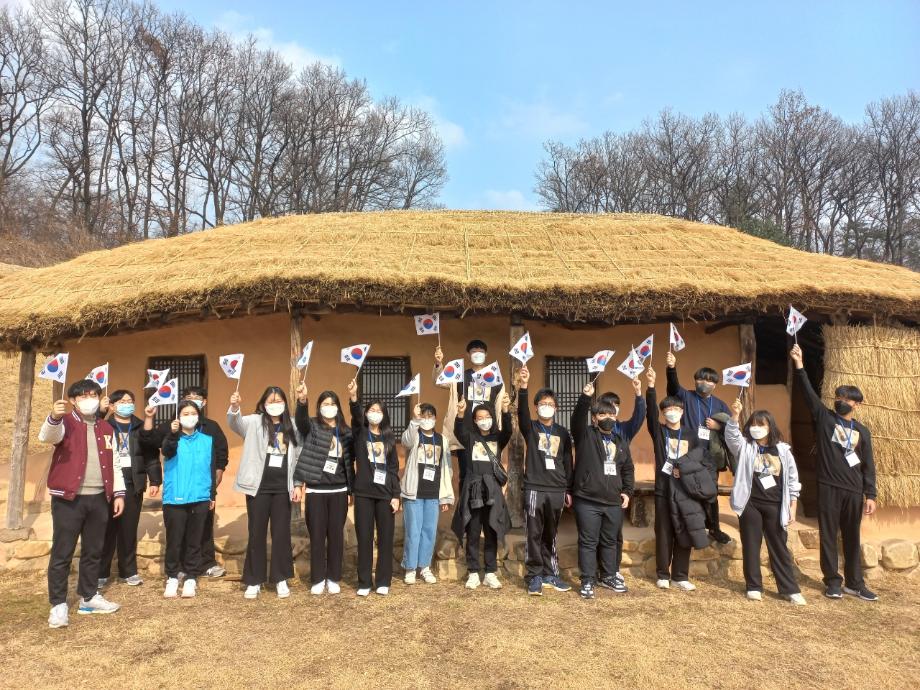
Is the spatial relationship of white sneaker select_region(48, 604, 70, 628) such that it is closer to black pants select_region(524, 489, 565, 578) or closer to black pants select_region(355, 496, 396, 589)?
black pants select_region(355, 496, 396, 589)

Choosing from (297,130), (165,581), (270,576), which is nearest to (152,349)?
(165,581)

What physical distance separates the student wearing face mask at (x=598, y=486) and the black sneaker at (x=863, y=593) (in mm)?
2120

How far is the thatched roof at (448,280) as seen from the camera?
6.18 meters

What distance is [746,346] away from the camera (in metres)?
6.89

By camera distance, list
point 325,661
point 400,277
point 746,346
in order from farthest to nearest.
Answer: point 746,346 < point 400,277 < point 325,661

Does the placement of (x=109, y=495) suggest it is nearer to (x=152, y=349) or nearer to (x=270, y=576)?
(x=270, y=576)

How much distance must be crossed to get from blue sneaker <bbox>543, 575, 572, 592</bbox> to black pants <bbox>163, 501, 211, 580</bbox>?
10.1ft

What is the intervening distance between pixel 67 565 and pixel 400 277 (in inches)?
149

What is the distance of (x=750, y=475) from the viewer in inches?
196

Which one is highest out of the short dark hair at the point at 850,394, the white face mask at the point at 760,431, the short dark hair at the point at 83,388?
the short dark hair at the point at 850,394

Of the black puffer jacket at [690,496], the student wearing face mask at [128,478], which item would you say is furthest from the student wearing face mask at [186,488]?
the black puffer jacket at [690,496]

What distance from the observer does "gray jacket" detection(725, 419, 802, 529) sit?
489 centimetres

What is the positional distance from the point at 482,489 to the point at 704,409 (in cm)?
234

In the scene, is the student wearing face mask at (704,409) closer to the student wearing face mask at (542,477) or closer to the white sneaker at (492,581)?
the student wearing face mask at (542,477)
